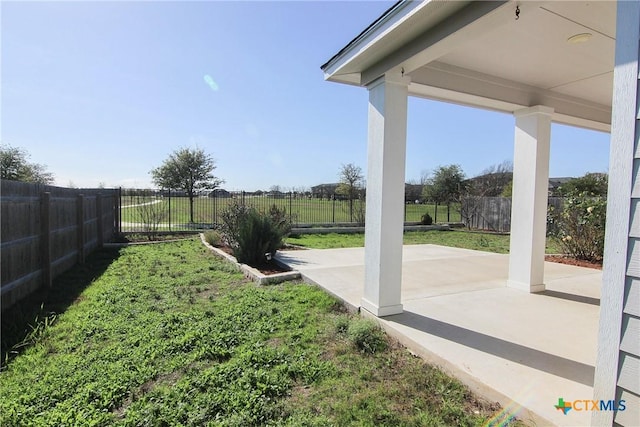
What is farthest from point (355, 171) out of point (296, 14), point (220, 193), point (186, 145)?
point (296, 14)

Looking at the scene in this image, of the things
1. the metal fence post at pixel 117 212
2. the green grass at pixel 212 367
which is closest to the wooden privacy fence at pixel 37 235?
the green grass at pixel 212 367

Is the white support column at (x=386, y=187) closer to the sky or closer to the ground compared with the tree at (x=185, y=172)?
closer to the ground

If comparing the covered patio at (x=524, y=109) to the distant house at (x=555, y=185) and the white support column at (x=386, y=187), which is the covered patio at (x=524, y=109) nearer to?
the white support column at (x=386, y=187)

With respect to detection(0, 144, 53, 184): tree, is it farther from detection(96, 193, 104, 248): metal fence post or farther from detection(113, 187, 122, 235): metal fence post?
detection(96, 193, 104, 248): metal fence post

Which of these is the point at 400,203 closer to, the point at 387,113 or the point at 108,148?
the point at 387,113

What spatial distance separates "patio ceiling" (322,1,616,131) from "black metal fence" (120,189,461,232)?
7.62m

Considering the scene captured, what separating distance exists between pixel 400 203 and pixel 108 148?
19.1 m

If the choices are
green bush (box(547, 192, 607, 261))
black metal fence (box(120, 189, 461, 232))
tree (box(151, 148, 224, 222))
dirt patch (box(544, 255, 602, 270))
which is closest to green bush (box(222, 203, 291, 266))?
black metal fence (box(120, 189, 461, 232))

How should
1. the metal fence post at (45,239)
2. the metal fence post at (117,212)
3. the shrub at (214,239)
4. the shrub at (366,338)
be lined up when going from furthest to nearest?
the metal fence post at (117,212)
the shrub at (214,239)
the metal fence post at (45,239)
the shrub at (366,338)

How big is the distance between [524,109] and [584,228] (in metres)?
4.96

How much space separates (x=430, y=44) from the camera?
2.78 metres

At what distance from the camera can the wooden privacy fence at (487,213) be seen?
51.6 feet

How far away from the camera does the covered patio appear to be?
1.52m

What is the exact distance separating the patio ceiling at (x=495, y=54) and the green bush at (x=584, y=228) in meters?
3.67
